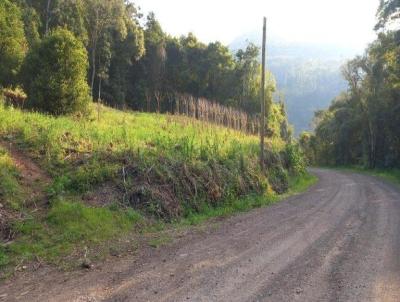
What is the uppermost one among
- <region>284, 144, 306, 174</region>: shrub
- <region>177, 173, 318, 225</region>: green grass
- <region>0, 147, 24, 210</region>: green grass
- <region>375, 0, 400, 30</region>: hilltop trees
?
<region>375, 0, 400, 30</region>: hilltop trees

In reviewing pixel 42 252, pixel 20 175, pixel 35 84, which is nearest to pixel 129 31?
pixel 35 84

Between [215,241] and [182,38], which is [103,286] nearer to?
[215,241]

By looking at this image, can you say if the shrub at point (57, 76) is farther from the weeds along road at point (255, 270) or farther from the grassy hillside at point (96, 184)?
the weeds along road at point (255, 270)

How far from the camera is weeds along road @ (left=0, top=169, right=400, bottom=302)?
6.36 m

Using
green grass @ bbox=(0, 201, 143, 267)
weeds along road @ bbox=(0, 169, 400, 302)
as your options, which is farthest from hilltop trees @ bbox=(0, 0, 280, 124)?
weeds along road @ bbox=(0, 169, 400, 302)

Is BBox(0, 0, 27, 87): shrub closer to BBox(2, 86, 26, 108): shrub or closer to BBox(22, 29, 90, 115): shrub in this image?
BBox(2, 86, 26, 108): shrub

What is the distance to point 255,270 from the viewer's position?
751 cm

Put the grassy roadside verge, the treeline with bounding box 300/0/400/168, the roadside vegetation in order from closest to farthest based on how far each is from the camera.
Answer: the grassy roadside verge → the roadside vegetation → the treeline with bounding box 300/0/400/168

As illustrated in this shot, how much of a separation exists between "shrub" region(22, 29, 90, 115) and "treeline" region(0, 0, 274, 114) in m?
0.04

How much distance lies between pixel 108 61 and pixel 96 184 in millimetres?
31287

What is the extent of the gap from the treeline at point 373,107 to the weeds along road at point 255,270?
23087 millimetres

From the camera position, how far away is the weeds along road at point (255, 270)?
6.36m

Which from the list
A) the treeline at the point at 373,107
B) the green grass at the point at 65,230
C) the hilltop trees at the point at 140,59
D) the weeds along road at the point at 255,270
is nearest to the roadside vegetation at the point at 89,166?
the green grass at the point at 65,230

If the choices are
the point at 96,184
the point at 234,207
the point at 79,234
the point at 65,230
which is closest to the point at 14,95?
the point at 96,184
